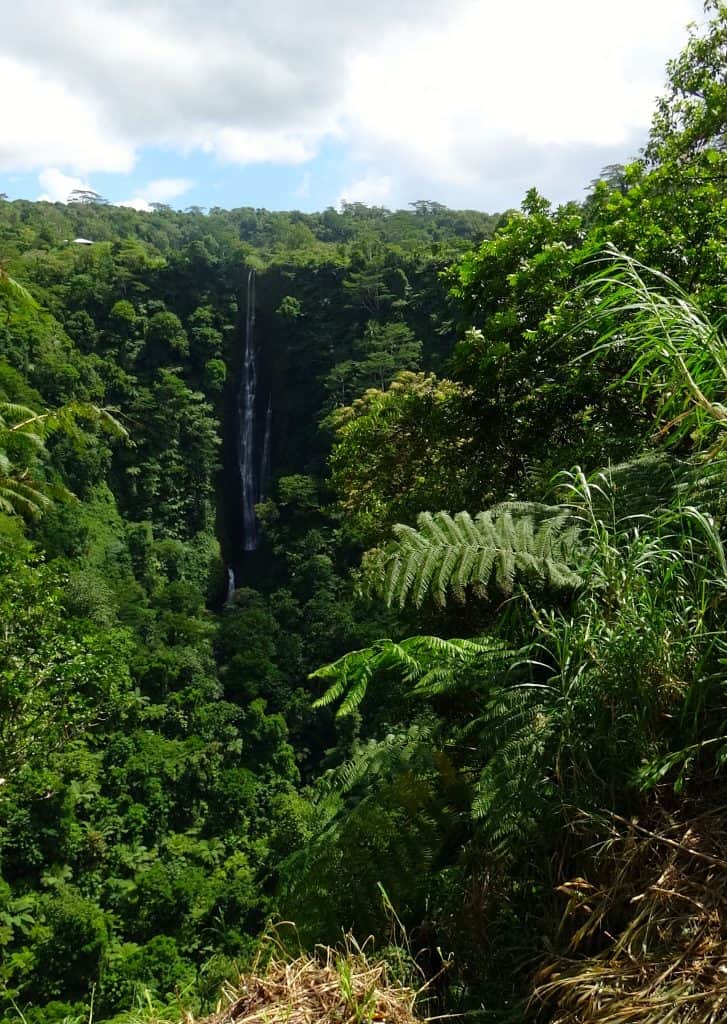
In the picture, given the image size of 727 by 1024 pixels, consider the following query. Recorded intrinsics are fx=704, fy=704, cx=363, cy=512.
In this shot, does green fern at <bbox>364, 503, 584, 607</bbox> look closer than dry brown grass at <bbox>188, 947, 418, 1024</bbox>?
No

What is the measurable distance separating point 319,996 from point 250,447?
37.1m

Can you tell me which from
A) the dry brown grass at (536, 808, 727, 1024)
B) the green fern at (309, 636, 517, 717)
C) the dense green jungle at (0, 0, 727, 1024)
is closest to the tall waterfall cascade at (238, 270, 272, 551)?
the dense green jungle at (0, 0, 727, 1024)

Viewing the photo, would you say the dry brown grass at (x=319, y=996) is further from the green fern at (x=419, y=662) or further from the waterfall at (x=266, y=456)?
the waterfall at (x=266, y=456)

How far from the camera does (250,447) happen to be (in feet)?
123

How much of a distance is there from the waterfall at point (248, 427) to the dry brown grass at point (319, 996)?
34.3 meters

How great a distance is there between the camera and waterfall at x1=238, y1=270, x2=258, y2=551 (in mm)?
36219

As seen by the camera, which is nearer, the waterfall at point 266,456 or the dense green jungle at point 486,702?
the dense green jungle at point 486,702

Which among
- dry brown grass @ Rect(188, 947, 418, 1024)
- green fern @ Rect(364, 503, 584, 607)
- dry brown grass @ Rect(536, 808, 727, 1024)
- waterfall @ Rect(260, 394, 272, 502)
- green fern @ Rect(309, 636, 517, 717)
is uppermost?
waterfall @ Rect(260, 394, 272, 502)

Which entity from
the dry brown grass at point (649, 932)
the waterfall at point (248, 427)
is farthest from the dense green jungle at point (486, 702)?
the waterfall at point (248, 427)

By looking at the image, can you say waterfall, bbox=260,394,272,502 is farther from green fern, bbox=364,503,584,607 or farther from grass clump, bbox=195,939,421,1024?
grass clump, bbox=195,939,421,1024

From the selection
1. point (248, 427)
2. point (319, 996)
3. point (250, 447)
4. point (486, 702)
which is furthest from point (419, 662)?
point (248, 427)

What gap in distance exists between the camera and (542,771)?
1.61 metres

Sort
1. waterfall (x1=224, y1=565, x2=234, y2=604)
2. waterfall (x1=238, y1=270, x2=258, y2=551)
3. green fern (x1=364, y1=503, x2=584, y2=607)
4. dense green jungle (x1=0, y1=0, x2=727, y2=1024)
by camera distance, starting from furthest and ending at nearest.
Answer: waterfall (x1=238, y1=270, x2=258, y2=551), waterfall (x1=224, y1=565, x2=234, y2=604), green fern (x1=364, y1=503, x2=584, y2=607), dense green jungle (x1=0, y1=0, x2=727, y2=1024)

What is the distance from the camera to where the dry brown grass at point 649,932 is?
109 cm
